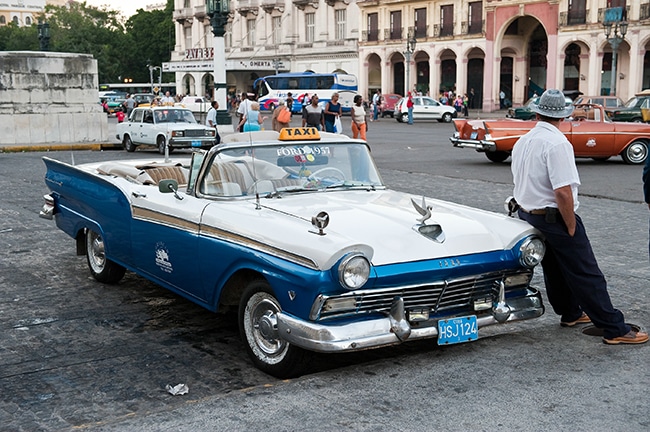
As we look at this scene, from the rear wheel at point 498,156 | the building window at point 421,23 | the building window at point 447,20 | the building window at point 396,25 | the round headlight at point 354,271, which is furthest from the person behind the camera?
the building window at point 396,25

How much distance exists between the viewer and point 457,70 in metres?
53.8

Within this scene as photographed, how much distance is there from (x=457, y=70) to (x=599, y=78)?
1072 centimetres

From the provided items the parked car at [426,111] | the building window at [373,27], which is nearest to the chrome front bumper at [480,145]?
the parked car at [426,111]

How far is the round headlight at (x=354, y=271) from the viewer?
15.0 feet

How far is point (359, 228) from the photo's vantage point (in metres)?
5.09

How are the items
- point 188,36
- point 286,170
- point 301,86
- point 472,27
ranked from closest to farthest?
point 286,170 → point 472,27 → point 301,86 → point 188,36

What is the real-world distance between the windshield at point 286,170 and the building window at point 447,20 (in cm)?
4914

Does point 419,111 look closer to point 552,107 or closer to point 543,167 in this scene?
point 552,107

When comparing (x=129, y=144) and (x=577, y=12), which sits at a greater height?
(x=577, y=12)

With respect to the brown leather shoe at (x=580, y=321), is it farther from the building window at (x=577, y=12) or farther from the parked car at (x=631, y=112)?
the building window at (x=577, y=12)

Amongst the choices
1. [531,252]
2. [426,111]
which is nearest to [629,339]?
[531,252]

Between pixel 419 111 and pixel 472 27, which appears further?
pixel 472 27

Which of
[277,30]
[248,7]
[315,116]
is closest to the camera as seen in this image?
[315,116]

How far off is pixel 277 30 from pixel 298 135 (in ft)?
209
